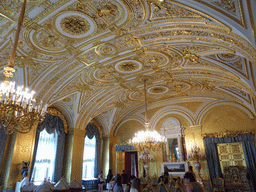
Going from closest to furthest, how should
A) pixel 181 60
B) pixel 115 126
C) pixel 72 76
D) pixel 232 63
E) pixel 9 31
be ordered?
pixel 9 31 → pixel 232 63 → pixel 181 60 → pixel 72 76 → pixel 115 126

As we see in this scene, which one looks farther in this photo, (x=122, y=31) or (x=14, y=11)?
(x=122, y=31)

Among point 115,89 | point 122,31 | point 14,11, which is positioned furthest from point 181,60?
point 14,11

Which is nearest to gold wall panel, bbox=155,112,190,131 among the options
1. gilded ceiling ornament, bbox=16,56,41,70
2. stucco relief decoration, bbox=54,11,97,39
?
gilded ceiling ornament, bbox=16,56,41,70

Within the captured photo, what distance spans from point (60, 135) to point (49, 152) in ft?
→ 3.30

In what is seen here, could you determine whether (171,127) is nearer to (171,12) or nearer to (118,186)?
(118,186)

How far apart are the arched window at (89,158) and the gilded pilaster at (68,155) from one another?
178 centimetres

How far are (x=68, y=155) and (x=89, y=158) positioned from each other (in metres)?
2.19

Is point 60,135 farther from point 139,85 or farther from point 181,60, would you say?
point 181,60

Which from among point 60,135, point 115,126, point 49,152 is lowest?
point 49,152

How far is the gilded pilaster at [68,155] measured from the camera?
9966mm

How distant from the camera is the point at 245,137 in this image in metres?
9.87

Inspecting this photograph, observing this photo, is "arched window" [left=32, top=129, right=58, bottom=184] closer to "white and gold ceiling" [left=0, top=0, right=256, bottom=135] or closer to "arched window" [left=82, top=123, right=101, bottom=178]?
"white and gold ceiling" [left=0, top=0, right=256, bottom=135]

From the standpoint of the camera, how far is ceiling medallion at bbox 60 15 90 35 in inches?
194

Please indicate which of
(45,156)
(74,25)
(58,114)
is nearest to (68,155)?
(45,156)
